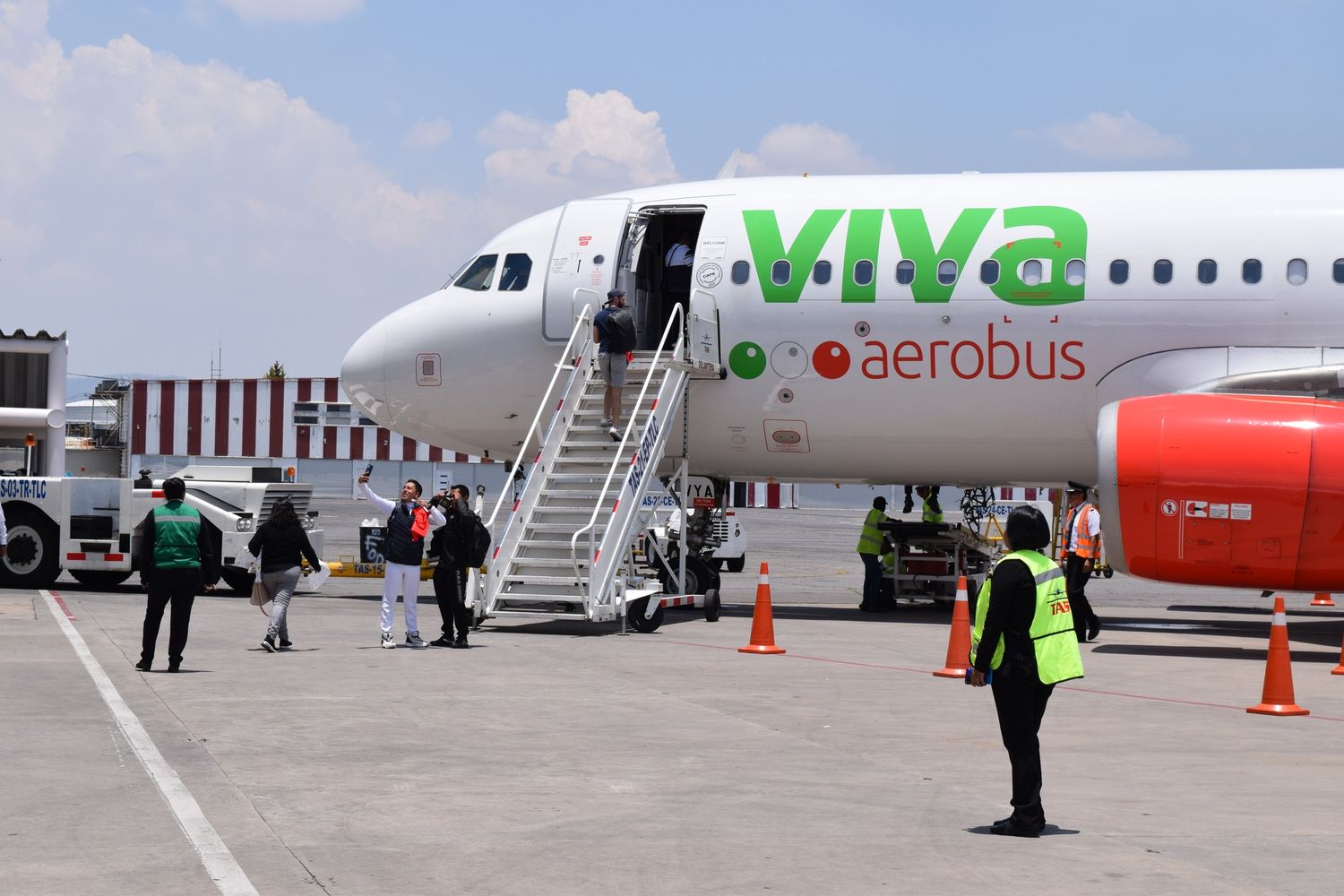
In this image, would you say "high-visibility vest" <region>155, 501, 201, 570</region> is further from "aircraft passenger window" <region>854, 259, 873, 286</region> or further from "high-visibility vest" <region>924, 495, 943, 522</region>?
"high-visibility vest" <region>924, 495, 943, 522</region>

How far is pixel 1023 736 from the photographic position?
8.11 m

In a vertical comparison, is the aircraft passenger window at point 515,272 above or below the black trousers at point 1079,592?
above

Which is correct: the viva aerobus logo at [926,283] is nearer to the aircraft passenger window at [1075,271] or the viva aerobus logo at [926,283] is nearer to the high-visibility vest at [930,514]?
the aircraft passenger window at [1075,271]

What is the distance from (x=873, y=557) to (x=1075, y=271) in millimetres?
6054

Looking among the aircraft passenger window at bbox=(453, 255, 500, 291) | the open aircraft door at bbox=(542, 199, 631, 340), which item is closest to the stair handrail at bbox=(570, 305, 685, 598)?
the open aircraft door at bbox=(542, 199, 631, 340)

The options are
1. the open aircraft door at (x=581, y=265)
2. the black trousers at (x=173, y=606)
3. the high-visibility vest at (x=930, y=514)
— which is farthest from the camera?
the high-visibility vest at (x=930, y=514)

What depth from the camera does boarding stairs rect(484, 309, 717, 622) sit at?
1858 cm

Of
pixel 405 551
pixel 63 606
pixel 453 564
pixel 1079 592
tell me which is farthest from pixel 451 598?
pixel 63 606

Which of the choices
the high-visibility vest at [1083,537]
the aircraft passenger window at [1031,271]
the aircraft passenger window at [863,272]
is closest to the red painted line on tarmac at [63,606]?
the aircraft passenger window at [863,272]

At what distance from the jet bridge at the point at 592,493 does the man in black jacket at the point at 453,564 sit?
78 cm

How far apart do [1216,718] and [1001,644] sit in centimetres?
535

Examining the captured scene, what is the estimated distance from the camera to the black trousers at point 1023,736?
314 inches

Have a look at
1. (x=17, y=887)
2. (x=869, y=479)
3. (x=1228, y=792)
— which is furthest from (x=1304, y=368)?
(x=17, y=887)

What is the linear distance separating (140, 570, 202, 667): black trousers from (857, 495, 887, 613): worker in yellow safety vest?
1171 centimetres
